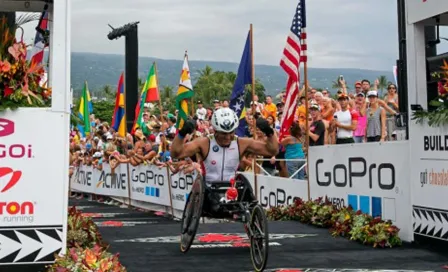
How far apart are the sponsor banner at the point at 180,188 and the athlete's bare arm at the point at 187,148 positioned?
29.4ft

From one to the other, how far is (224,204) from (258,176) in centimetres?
747

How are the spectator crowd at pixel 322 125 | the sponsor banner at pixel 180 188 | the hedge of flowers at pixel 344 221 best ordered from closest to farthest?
1. the hedge of flowers at pixel 344 221
2. the spectator crowd at pixel 322 125
3. the sponsor banner at pixel 180 188

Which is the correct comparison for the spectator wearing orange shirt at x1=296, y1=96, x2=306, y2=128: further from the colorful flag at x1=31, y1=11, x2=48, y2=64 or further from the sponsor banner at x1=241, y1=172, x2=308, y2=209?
the colorful flag at x1=31, y1=11, x2=48, y2=64

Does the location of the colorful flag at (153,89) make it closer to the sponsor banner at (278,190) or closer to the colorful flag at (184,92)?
the colorful flag at (184,92)

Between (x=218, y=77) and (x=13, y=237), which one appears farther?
(x=218, y=77)

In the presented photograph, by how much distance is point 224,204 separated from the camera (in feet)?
30.8

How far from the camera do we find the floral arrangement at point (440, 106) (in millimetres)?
9484

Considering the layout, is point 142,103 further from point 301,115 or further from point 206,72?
point 206,72

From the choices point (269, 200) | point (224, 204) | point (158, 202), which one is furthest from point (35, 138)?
point (158, 202)

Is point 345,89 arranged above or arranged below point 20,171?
above

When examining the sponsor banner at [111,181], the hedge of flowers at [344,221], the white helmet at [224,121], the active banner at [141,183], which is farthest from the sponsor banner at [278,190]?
the sponsor banner at [111,181]

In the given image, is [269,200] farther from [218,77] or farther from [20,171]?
[218,77]


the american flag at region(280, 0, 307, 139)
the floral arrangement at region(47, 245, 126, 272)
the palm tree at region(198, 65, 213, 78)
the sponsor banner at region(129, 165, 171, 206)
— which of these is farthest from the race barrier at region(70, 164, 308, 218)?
the palm tree at region(198, 65, 213, 78)

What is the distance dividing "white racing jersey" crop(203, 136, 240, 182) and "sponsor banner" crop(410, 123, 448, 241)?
2.40m
